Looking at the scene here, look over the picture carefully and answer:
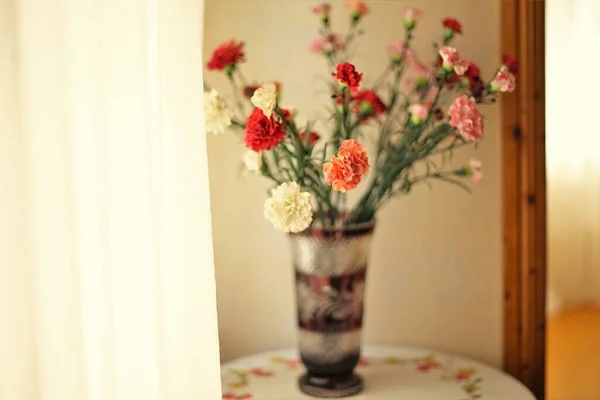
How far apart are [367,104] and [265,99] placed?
27 cm

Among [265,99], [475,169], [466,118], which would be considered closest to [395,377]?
[475,169]

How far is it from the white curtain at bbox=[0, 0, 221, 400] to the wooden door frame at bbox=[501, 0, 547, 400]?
74 centimetres

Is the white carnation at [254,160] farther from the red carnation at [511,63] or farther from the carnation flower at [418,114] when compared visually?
the red carnation at [511,63]

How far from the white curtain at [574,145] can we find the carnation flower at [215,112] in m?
0.61

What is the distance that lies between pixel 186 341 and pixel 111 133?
1.08 ft

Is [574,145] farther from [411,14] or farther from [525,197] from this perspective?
[411,14]

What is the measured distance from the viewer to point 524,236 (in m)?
1.60

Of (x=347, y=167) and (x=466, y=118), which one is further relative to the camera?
(x=466, y=118)

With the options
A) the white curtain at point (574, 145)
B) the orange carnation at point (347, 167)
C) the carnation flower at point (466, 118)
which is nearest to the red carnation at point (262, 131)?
the orange carnation at point (347, 167)

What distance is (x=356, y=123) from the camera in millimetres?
1432

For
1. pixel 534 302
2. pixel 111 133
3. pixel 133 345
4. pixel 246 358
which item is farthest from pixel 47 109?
A: pixel 534 302

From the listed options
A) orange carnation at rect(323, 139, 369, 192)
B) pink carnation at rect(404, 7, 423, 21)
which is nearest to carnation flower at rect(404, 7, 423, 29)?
pink carnation at rect(404, 7, 423, 21)

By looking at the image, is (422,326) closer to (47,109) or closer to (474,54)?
(474,54)

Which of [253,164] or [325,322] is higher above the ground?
[253,164]
